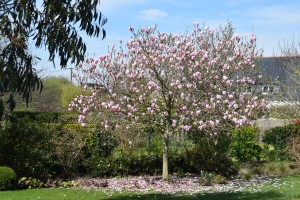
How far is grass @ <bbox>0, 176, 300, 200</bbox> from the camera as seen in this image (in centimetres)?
951

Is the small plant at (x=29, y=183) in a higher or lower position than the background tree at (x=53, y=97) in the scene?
lower

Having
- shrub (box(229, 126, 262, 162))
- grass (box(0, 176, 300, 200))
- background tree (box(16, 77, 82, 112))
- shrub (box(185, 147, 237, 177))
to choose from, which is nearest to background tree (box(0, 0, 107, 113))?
grass (box(0, 176, 300, 200))

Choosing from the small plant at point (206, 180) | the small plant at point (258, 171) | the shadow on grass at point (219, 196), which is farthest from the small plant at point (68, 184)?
the small plant at point (258, 171)

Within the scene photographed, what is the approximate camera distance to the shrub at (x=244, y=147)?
16.2 metres

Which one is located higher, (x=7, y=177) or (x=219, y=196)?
(x=7, y=177)

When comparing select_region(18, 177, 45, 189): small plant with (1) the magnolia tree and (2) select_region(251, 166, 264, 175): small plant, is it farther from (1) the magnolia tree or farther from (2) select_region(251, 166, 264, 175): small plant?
(2) select_region(251, 166, 264, 175): small plant

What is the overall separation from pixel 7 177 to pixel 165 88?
14.3 feet

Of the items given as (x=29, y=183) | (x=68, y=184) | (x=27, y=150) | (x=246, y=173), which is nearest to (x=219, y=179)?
(x=246, y=173)

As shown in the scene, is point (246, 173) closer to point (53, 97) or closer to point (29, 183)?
point (29, 183)

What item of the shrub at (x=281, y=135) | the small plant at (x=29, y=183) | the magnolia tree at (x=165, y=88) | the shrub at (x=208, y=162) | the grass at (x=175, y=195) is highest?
the magnolia tree at (x=165, y=88)

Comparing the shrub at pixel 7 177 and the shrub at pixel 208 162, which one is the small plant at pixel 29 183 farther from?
the shrub at pixel 208 162

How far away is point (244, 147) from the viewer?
1622 cm

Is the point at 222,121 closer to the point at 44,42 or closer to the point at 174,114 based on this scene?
the point at 174,114

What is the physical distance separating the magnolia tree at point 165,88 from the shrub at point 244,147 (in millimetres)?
3802
